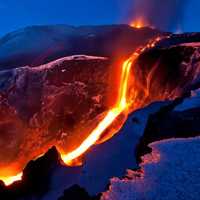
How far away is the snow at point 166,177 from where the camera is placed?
6.61 ft

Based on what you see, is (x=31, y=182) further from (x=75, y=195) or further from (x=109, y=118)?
(x=109, y=118)

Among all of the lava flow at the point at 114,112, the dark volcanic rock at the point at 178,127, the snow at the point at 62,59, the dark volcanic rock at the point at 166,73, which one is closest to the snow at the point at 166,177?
the dark volcanic rock at the point at 178,127

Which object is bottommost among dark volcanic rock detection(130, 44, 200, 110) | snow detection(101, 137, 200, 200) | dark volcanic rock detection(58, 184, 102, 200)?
dark volcanic rock detection(58, 184, 102, 200)

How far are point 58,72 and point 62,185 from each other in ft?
26.9

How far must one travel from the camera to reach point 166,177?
87.1 inches

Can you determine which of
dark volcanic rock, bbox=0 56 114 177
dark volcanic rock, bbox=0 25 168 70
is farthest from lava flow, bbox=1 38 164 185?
dark volcanic rock, bbox=0 25 168 70

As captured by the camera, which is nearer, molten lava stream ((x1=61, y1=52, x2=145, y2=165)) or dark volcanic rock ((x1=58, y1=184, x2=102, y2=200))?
dark volcanic rock ((x1=58, y1=184, x2=102, y2=200))

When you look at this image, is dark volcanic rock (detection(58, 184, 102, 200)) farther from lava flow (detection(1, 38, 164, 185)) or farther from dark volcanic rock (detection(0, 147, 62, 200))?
lava flow (detection(1, 38, 164, 185))

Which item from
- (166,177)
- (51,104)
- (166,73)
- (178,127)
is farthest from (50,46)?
(166,177)

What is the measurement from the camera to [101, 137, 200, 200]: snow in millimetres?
2014

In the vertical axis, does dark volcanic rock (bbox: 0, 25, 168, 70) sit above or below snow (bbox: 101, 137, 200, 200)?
above

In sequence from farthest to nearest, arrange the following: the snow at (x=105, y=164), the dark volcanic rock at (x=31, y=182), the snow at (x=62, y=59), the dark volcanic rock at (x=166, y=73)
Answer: the snow at (x=62, y=59)
the dark volcanic rock at (x=166, y=73)
the dark volcanic rock at (x=31, y=182)
the snow at (x=105, y=164)

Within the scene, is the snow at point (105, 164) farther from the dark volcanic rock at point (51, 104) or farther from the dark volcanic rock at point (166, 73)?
the dark volcanic rock at point (51, 104)

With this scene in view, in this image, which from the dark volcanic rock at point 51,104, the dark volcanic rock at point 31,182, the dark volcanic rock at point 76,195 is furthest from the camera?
the dark volcanic rock at point 51,104
